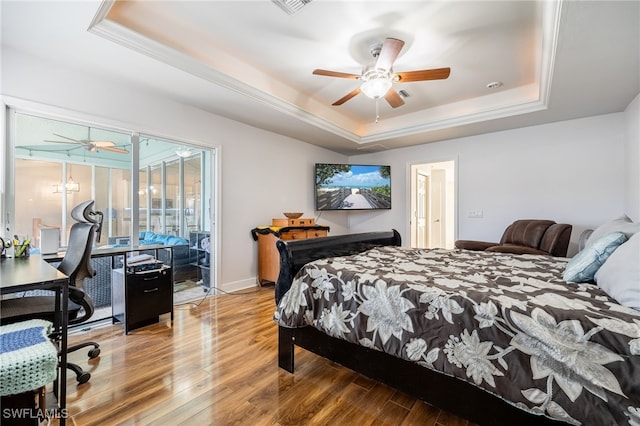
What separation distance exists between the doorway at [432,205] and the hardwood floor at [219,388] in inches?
162

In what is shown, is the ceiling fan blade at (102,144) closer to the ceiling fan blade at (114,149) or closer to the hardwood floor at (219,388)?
the ceiling fan blade at (114,149)

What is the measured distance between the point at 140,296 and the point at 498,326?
2983 mm

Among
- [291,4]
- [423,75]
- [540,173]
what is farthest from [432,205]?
[291,4]

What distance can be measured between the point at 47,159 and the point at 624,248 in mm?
4448

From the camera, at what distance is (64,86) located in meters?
2.66

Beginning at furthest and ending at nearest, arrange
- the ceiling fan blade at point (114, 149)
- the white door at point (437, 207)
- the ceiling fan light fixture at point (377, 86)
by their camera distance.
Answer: the white door at point (437, 207) < the ceiling fan blade at point (114, 149) < the ceiling fan light fixture at point (377, 86)

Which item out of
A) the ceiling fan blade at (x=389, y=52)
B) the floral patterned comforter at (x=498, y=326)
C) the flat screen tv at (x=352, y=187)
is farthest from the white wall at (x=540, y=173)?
the ceiling fan blade at (x=389, y=52)

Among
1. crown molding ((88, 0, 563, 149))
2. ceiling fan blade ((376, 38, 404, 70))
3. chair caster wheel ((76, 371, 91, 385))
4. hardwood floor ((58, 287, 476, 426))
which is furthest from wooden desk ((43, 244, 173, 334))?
ceiling fan blade ((376, 38, 404, 70))

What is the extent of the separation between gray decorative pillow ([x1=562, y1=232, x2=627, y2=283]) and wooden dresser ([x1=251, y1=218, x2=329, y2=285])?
9.87 ft

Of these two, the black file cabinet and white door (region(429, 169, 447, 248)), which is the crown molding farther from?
white door (region(429, 169, 447, 248))

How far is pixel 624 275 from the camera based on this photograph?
125 cm

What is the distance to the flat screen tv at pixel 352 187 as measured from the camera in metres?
5.36

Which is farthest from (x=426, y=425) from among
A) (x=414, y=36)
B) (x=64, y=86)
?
(x=64, y=86)

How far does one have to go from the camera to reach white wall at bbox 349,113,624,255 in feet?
12.3
